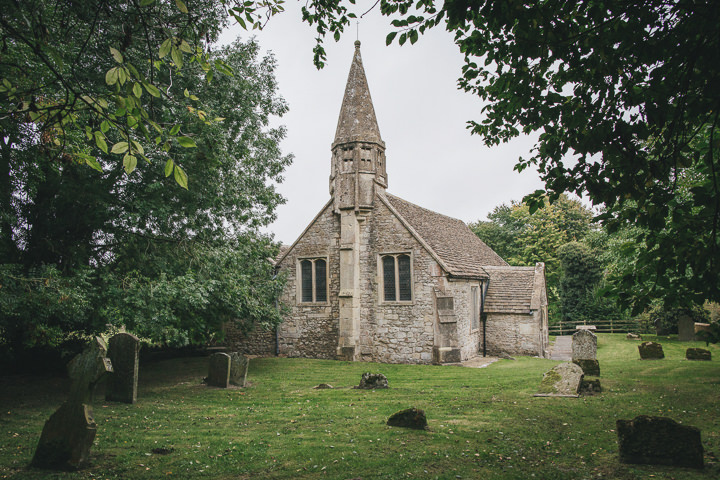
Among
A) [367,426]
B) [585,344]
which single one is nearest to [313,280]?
[585,344]

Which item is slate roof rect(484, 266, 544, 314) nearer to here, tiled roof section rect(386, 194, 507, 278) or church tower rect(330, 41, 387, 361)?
tiled roof section rect(386, 194, 507, 278)

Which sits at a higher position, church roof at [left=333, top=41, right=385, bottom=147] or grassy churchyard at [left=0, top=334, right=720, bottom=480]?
church roof at [left=333, top=41, right=385, bottom=147]

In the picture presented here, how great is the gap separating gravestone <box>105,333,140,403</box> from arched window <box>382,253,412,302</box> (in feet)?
36.5

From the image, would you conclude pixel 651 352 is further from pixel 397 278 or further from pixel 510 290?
pixel 397 278

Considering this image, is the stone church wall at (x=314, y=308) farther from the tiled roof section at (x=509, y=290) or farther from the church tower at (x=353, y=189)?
the tiled roof section at (x=509, y=290)

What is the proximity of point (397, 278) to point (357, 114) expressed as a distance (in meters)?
7.71

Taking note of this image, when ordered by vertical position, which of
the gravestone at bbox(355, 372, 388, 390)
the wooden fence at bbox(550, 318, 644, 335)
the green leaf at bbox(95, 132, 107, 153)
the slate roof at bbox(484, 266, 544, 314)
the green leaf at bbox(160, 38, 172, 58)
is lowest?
the wooden fence at bbox(550, 318, 644, 335)

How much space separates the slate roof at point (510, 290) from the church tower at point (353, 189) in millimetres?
7095

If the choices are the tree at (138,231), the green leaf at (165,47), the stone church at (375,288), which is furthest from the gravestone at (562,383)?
the green leaf at (165,47)

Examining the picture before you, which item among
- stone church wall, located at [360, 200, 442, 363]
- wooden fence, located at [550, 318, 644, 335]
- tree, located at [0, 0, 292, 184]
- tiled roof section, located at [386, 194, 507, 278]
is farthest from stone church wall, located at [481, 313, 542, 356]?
tree, located at [0, 0, 292, 184]

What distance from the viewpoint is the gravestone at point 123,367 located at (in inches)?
437

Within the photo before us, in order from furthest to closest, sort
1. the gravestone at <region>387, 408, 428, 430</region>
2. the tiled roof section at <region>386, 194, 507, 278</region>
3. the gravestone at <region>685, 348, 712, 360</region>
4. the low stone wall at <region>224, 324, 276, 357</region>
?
the low stone wall at <region>224, 324, 276, 357</region> → the tiled roof section at <region>386, 194, 507, 278</region> → the gravestone at <region>685, 348, 712, 360</region> → the gravestone at <region>387, 408, 428, 430</region>

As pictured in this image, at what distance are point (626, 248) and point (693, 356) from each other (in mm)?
16211

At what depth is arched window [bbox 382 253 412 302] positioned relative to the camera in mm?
19797
